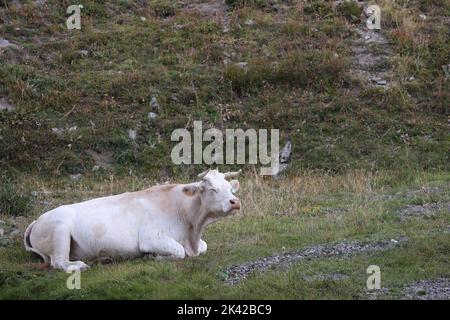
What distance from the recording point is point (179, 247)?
43.8ft

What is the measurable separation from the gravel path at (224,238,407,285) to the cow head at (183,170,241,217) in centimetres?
93

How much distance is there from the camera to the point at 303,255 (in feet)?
43.1

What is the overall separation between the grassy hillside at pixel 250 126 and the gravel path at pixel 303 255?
6cm

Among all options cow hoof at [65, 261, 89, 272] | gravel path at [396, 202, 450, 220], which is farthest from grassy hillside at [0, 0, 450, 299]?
cow hoof at [65, 261, 89, 272]

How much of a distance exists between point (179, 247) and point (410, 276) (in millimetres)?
3486

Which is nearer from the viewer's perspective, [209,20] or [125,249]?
[125,249]

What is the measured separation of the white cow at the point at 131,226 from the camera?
43.4ft

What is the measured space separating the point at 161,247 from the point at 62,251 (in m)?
1.46

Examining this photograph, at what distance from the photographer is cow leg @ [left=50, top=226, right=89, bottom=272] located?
12891 mm

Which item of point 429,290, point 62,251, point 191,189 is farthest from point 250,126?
point 429,290

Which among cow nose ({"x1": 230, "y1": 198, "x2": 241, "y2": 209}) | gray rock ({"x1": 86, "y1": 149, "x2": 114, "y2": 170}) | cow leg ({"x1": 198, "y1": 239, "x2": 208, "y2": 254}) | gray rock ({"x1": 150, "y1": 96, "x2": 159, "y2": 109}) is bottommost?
gray rock ({"x1": 86, "y1": 149, "x2": 114, "y2": 170})

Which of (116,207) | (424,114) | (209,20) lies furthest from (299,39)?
(116,207)

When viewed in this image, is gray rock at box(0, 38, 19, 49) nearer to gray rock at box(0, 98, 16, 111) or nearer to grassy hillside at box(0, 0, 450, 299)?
grassy hillside at box(0, 0, 450, 299)
